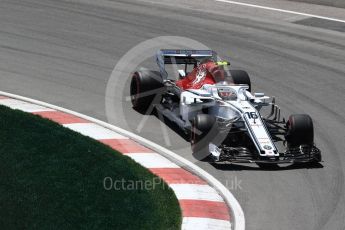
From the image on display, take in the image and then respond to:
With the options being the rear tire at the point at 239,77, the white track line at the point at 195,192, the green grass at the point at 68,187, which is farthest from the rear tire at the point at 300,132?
the green grass at the point at 68,187

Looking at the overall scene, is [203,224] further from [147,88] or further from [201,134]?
[147,88]

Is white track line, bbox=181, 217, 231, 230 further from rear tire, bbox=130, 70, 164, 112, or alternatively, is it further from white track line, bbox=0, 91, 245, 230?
rear tire, bbox=130, 70, 164, 112

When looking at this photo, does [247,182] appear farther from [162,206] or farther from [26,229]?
[26,229]

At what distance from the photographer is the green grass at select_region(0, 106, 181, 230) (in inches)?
413

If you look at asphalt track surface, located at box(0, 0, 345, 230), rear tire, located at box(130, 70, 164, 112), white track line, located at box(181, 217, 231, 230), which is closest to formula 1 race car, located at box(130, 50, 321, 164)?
rear tire, located at box(130, 70, 164, 112)

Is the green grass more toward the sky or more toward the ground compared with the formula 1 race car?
more toward the ground

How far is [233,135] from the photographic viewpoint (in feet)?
45.6

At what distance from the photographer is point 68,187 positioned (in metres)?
11.6

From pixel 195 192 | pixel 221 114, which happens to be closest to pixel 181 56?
pixel 221 114

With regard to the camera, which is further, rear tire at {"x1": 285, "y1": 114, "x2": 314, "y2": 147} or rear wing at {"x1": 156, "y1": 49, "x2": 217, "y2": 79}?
rear wing at {"x1": 156, "y1": 49, "x2": 217, "y2": 79}

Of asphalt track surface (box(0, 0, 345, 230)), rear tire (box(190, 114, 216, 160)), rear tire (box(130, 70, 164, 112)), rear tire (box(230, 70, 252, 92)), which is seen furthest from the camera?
rear tire (box(230, 70, 252, 92))

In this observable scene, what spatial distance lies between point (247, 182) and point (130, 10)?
1302cm

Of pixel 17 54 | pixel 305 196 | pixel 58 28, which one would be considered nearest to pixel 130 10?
pixel 58 28

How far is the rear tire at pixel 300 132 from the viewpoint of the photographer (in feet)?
44.9
